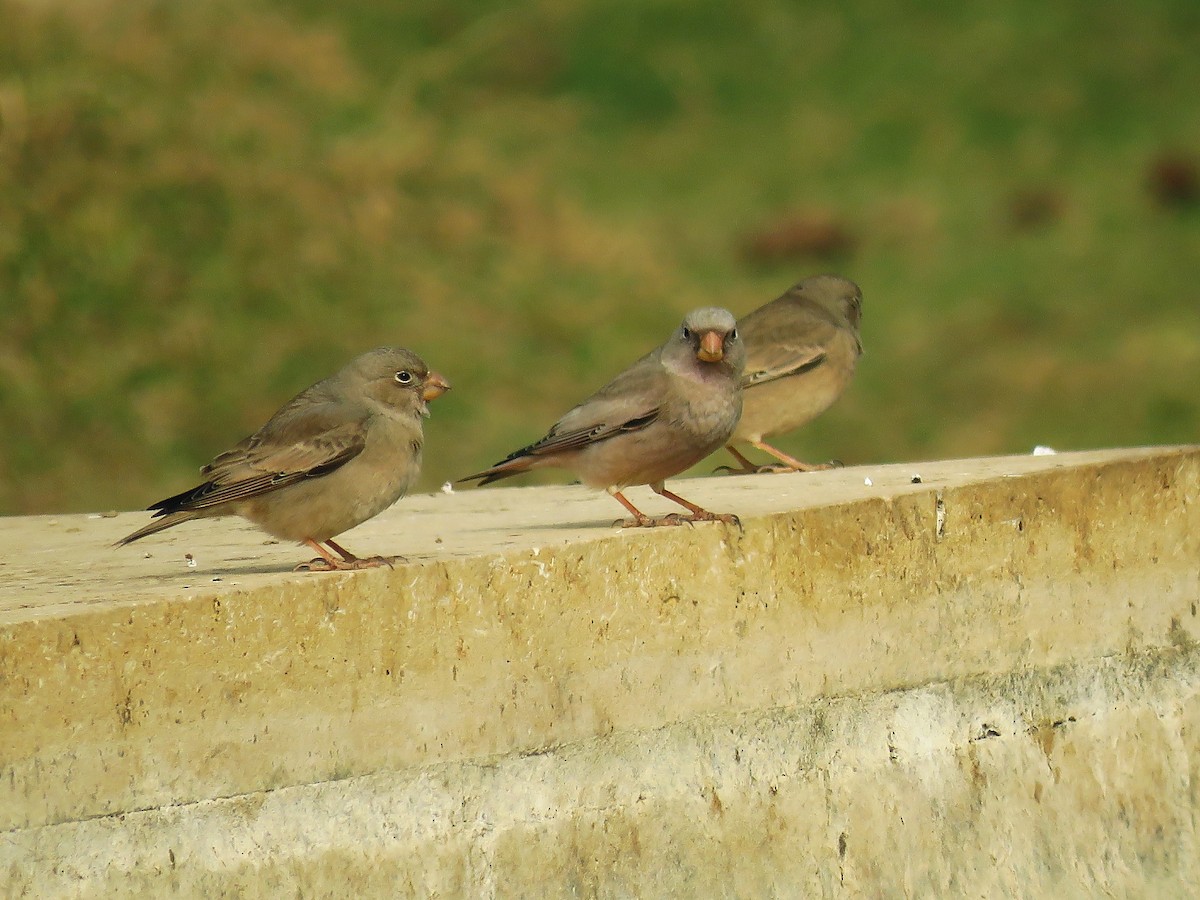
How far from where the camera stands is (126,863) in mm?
4000

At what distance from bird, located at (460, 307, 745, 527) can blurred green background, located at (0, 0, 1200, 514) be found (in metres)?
5.27

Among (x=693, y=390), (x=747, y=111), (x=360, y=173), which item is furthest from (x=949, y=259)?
(x=693, y=390)

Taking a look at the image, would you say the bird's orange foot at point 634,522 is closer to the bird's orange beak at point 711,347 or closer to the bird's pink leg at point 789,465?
the bird's orange beak at point 711,347

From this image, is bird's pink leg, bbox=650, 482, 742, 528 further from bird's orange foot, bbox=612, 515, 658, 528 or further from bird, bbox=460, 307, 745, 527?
bird, bbox=460, 307, 745, 527

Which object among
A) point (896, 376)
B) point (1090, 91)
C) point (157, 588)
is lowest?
point (157, 588)

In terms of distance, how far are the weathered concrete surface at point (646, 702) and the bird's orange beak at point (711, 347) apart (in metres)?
0.40

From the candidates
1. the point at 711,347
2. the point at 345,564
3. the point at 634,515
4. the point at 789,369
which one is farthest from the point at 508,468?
the point at 789,369

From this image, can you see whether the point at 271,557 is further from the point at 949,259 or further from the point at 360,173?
the point at 949,259

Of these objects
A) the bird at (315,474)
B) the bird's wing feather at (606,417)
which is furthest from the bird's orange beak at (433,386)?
the bird's wing feather at (606,417)

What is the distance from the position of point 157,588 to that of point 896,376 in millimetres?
11552

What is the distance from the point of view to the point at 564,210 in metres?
15.7

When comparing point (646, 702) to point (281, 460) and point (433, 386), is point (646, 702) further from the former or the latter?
point (433, 386)

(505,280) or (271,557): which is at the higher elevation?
(505,280)

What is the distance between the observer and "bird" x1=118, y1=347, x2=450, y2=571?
512 centimetres
